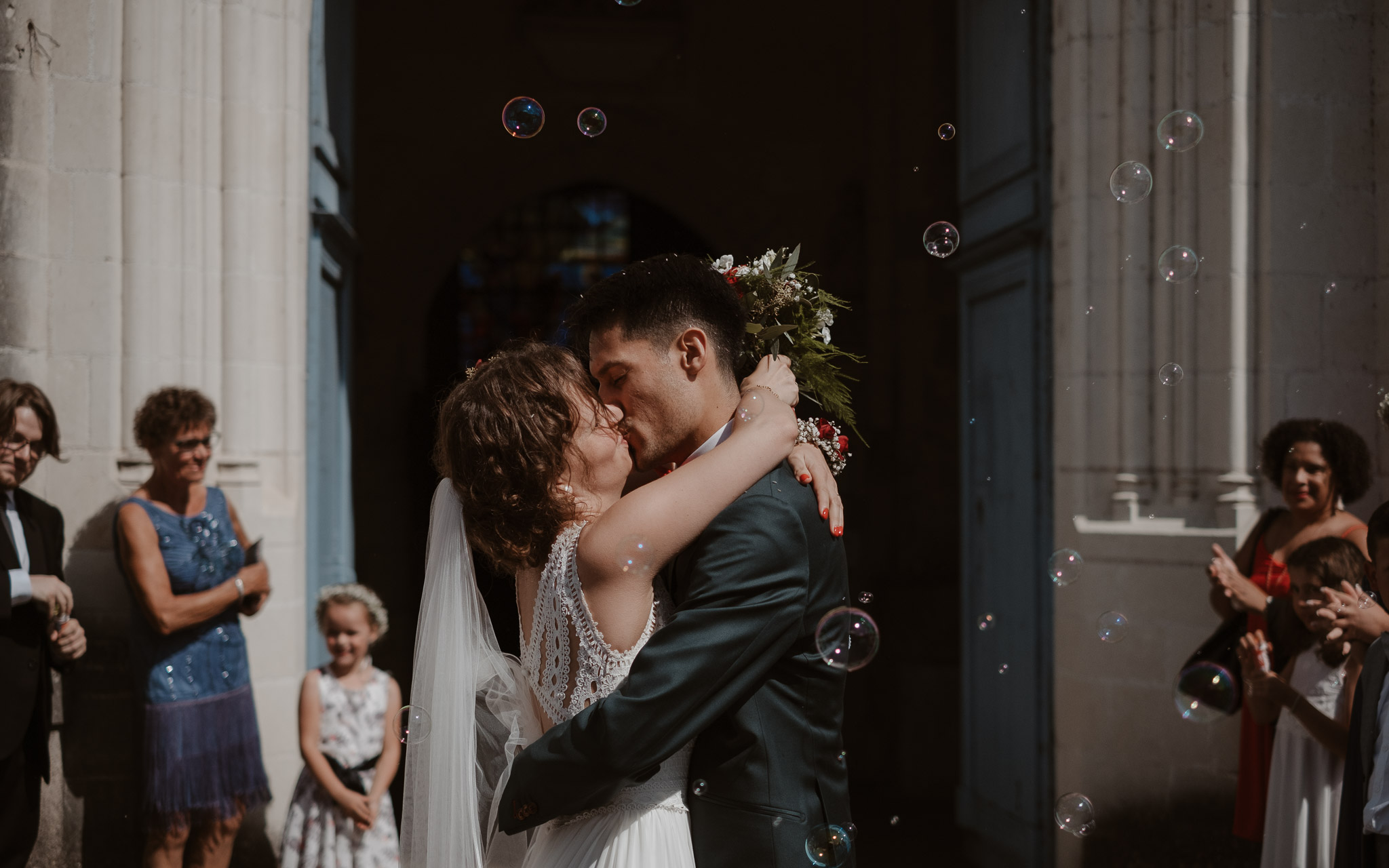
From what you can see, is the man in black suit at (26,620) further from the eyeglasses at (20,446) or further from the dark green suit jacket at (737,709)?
the dark green suit jacket at (737,709)

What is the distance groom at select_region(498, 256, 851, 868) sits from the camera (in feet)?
6.43

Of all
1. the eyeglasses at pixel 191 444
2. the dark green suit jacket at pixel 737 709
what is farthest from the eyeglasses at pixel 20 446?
the dark green suit jacket at pixel 737 709

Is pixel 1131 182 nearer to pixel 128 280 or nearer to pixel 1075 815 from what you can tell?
pixel 1075 815

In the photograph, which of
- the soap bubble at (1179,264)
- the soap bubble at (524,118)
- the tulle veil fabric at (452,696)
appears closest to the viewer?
the tulle veil fabric at (452,696)

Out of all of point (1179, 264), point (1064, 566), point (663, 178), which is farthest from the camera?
point (663, 178)

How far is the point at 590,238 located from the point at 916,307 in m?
3.55

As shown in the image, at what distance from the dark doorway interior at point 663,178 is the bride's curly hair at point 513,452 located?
6.35 m

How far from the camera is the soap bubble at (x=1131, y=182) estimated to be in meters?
4.67

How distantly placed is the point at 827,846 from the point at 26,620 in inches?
128

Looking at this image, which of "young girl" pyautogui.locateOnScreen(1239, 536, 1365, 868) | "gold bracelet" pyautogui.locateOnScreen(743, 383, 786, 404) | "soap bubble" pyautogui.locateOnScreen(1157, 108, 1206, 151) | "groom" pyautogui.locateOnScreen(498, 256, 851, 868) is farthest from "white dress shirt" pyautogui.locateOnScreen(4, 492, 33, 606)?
"soap bubble" pyautogui.locateOnScreen(1157, 108, 1206, 151)

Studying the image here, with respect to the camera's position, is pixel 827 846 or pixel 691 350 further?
pixel 691 350

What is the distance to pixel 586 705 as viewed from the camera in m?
2.16

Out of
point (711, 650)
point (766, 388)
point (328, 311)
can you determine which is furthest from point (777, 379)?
point (328, 311)

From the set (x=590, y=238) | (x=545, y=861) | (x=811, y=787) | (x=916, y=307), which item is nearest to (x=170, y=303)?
(x=545, y=861)
